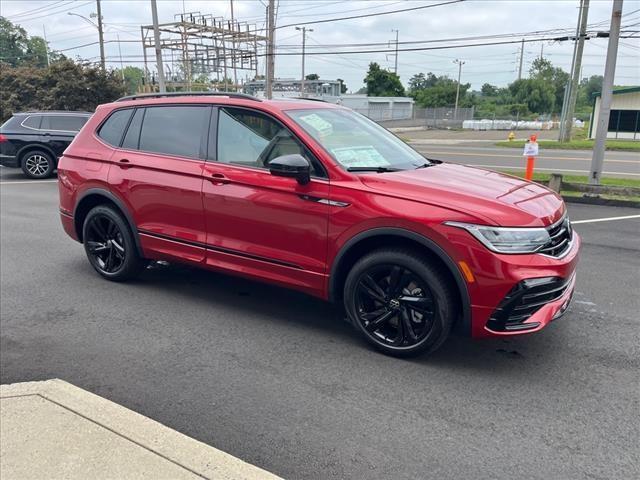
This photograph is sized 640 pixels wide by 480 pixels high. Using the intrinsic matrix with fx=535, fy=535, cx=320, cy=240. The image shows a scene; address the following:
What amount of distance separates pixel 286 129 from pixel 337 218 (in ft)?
2.91

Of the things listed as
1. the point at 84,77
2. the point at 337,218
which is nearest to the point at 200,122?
the point at 337,218

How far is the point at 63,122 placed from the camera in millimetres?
14758

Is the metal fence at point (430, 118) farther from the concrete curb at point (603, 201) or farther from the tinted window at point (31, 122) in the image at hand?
the concrete curb at point (603, 201)

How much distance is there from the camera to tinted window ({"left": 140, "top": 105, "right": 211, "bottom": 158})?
477cm

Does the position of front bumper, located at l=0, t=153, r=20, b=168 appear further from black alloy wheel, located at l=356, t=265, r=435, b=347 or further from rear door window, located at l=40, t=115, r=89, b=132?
black alloy wheel, located at l=356, t=265, r=435, b=347

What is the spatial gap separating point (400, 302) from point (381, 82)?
8536 centimetres

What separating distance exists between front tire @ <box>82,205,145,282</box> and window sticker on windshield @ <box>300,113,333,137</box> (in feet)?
7.13

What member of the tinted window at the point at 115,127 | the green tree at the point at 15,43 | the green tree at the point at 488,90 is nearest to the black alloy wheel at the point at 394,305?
the tinted window at the point at 115,127

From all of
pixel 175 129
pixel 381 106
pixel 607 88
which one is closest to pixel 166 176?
pixel 175 129

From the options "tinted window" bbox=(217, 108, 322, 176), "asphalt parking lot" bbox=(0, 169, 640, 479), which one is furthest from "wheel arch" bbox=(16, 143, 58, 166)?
"tinted window" bbox=(217, 108, 322, 176)

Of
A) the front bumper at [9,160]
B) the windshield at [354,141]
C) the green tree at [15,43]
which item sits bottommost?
the front bumper at [9,160]

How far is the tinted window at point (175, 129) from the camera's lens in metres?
4.77

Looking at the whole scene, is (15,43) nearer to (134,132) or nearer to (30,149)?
(30,149)

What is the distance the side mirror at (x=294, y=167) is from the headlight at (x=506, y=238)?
3.92 feet
